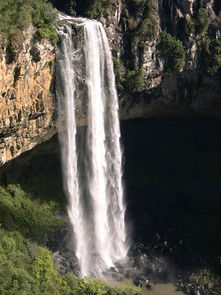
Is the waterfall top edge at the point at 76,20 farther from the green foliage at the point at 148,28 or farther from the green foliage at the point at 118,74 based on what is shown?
the green foliage at the point at 148,28

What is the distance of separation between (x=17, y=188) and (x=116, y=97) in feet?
21.8

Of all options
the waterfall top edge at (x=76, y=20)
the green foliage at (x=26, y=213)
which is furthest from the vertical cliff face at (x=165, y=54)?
the green foliage at (x=26, y=213)

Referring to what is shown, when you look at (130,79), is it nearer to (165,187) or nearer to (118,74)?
(118,74)

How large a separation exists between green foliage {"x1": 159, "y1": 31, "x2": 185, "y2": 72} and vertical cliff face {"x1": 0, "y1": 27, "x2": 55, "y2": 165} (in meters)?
7.33

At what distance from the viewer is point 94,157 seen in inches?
880

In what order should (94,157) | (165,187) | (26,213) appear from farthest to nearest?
(165,187), (94,157), (26,213)

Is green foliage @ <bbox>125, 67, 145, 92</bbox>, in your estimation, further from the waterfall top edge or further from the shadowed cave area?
the shadowed cave area

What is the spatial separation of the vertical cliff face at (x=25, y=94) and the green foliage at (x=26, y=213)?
107 inches

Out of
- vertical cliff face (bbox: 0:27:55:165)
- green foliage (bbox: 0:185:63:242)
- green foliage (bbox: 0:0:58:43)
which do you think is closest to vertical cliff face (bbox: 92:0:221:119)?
green foliage (bbox: 0:0:58:43)

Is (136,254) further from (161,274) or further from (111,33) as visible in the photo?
(111,33)

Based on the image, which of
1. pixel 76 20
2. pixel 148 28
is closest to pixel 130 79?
pixel 148 28

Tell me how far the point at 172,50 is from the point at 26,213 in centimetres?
1131

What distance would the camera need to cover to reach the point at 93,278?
1958 centimetres

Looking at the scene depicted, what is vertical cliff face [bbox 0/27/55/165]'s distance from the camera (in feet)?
55.1
